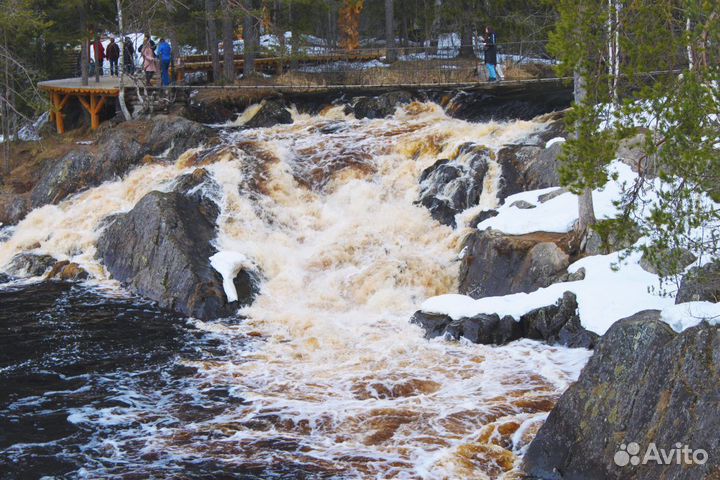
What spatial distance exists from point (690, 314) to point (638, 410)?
3.78 feet

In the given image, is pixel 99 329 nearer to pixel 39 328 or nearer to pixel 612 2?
pixel 39 328

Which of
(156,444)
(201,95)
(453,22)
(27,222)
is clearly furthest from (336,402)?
(453,22)

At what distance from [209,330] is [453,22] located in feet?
71.7

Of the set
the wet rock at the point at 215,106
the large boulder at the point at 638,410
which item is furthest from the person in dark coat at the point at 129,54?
the large boulder at the point at 638,410

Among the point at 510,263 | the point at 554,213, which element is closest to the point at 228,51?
the point at 554,213

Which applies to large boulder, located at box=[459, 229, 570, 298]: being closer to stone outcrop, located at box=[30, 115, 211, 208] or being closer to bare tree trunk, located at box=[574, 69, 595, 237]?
bare tree trunk, located at box=[574, 69, 595, 237]

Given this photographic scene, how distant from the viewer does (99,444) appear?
1066 cm

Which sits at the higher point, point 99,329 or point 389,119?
point 389,119

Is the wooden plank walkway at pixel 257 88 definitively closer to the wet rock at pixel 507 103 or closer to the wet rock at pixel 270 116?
the wet rock at pixel 507 103

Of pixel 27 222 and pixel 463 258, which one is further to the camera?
pixel 27 222

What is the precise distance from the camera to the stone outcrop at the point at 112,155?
2247 cm

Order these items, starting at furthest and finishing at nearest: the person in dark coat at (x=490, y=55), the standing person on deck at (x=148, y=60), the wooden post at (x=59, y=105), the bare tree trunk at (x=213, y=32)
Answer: the wooden post at (x=59, y=105) → the standing person on deck at (x=148, y=60) → the bare tree trunk at (x=213, y=32) → the person in dark coat at (x=490, y=55)

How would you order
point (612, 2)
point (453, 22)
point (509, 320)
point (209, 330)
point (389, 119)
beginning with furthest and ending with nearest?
point (453, 22)
point (389, 119)
point (209, 330)
point (509, 320)
point (612, 2)

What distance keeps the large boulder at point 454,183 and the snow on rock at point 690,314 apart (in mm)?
8890
